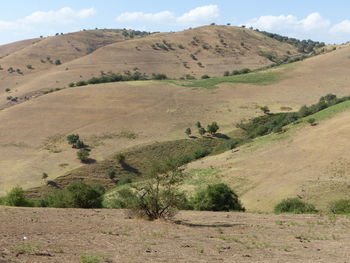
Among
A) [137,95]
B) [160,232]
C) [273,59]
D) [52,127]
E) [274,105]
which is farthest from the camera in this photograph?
[273,59]

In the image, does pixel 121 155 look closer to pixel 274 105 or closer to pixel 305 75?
pixel 274 105

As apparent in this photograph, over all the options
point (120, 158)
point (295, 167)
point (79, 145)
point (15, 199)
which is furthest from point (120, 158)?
point (15, 199)

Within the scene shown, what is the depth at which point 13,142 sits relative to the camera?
86.1 metres

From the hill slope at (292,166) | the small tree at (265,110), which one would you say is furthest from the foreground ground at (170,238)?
the small tree at (265,110)

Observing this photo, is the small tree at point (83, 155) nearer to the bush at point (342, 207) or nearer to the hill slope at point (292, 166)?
the hill slope at point (292, 166)

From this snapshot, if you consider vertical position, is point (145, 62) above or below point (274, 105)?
above

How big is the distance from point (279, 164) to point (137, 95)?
59.9 m

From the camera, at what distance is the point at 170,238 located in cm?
2384

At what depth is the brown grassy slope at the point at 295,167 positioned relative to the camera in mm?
47406

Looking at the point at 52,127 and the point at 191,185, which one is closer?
the point at 191,185

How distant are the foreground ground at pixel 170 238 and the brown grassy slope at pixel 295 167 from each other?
14.8 meters

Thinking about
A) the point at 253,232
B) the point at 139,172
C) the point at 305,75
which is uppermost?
the point at 305,75

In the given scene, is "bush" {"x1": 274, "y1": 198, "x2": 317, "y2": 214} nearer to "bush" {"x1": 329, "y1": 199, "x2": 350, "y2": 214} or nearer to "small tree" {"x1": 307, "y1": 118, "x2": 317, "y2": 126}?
"bush" {"x1": 329, "y1": 199, "x2": 350, "y2": 214}

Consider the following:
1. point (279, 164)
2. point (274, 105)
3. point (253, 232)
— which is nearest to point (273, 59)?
point (274, 105)
